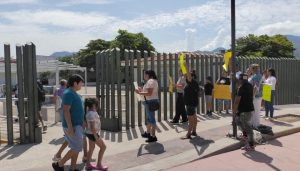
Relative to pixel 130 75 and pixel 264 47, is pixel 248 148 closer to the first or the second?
pixel 130 75

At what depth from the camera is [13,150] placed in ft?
29.2

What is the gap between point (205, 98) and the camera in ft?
45.0

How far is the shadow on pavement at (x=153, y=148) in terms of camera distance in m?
8.42

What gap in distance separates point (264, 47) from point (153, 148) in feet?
165

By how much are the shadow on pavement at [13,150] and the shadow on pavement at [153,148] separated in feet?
7.98

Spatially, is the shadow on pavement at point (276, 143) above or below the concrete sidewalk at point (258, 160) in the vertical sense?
above

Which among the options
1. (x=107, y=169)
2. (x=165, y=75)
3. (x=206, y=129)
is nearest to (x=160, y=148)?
(x=107, y=169)

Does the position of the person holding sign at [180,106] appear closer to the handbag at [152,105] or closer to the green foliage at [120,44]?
the handbag at [152,105]

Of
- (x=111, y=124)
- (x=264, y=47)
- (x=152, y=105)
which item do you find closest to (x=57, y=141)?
(x=111, y=124)

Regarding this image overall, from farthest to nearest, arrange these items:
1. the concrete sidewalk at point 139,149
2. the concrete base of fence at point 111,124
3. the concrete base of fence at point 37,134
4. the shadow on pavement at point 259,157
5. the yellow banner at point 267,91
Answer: the yellow banner at point 267,91 → the concrete base of fence at point 111,124 → the concrete base of fence at point 37,134 → the shadow on pavement at point 259,157 → the concrete sidewalk at point 139,149

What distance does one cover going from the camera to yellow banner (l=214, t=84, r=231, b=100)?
12984mm

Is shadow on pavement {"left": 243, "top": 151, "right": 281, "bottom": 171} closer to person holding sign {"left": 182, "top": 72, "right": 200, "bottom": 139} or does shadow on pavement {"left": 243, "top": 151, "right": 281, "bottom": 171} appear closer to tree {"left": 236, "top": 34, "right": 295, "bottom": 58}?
person holding sign {"left": 182, "top": 72, "right": 200, "bottom": 139}

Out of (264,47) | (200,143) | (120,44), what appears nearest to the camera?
(200,143)

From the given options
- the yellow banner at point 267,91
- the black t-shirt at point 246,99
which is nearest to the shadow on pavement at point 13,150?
the black t-shirt at point 246,99
